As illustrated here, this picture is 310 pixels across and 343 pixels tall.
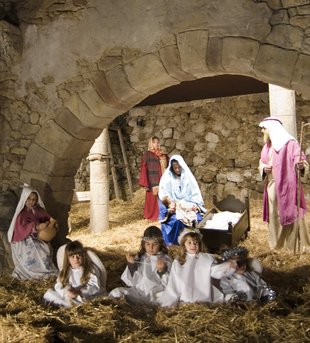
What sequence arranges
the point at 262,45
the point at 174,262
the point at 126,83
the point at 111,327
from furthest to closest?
the point at 126,83 < the point at 174,262 < the point at 262,45 < the point at 111,327

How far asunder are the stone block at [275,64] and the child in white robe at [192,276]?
4.52ft

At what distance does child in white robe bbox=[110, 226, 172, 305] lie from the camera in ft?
11.0

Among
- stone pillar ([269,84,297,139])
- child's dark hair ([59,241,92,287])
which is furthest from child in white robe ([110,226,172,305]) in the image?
stone pillar ([269,84,297,139])

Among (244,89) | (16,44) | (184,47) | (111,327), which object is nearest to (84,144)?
(16,44)

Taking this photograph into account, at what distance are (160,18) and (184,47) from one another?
39cm

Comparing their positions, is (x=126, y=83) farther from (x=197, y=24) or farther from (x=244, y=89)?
(x=244, y=89)

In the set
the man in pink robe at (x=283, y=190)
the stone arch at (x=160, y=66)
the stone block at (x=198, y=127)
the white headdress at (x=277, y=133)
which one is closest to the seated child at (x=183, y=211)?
the man in pink robe at (x=283, y=190)

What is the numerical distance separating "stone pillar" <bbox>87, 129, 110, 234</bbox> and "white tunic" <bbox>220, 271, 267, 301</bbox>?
12.7ft

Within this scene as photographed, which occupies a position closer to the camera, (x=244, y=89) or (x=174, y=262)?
(x=174, y=262)

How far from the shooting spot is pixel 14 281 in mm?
3971

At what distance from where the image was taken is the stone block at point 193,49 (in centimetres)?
329

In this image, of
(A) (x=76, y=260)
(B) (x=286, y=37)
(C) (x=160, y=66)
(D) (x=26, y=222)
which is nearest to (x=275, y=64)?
(B) (x=286, y=37)

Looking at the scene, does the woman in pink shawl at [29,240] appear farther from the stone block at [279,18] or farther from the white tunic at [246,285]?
the stone block at [279,18]

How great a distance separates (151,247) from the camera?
3.44 meters
